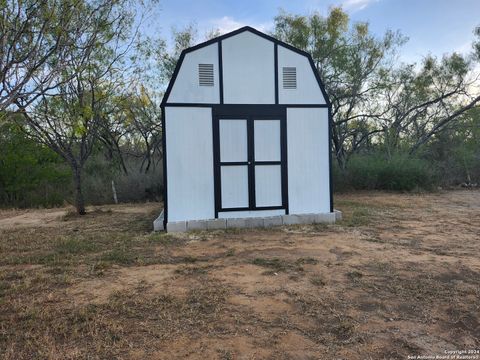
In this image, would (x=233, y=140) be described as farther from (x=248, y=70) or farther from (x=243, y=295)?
(x=243, y=295)

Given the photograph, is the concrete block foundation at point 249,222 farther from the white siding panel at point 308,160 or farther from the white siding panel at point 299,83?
the white siding panel at point 299,83

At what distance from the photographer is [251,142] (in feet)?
24.0

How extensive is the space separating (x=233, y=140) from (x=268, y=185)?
115cm

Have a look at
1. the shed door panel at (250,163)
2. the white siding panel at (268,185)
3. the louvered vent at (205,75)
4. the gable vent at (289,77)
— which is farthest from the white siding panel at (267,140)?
the louvered vent at (205,75)

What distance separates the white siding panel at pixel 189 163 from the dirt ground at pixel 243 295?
68 centimetres

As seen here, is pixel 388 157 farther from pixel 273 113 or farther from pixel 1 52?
pixel 1 52

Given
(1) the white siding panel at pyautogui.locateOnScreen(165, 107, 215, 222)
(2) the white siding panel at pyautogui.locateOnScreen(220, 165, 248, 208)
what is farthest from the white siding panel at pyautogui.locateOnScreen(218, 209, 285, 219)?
(1) the white siding panel at pyautogui.locateOnScreen(165, 107, 215, 222)

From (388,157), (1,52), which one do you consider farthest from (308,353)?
(388,157)

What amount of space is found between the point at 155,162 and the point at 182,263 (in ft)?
47.8

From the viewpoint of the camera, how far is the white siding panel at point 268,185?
24.3ft

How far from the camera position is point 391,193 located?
14.0m

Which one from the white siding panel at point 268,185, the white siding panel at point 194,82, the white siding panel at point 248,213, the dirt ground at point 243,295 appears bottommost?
the dirt ground at point 243,295

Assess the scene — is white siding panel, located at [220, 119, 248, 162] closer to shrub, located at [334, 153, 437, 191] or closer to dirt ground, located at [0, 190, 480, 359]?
dirt ground, located at [0, 190, 480, 359]

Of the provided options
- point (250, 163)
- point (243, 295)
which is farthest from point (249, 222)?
point (243, 295)
